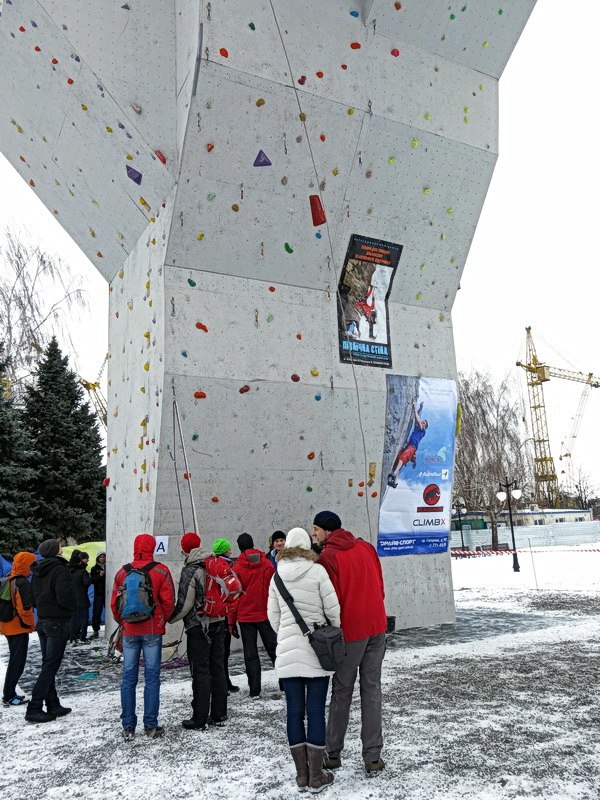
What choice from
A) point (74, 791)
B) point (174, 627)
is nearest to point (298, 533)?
point (74, 791)

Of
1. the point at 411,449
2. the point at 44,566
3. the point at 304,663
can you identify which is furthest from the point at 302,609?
the point at 411,449

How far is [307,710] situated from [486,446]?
40.6m

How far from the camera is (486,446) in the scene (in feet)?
142

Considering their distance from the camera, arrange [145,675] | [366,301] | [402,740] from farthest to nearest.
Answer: [366,301], [145,675], [402,740]

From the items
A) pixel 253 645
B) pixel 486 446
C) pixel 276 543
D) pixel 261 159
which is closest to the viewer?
pixel 253 645

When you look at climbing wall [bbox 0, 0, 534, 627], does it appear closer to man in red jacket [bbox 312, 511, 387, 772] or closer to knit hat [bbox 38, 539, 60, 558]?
knit hat [bbox 38, 539, 60, 558]

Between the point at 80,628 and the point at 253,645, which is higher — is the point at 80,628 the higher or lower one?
the lower one

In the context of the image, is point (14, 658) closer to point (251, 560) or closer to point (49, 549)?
point (49, 549)

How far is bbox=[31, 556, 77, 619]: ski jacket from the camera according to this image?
6.11m

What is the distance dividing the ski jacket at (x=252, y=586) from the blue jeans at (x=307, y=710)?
251cm

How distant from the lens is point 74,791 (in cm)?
432

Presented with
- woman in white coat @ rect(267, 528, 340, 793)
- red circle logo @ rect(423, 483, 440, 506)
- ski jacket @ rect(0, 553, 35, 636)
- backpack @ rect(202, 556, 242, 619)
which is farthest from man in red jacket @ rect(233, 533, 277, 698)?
red circle logo @ rect(423, 483, 440, 506)

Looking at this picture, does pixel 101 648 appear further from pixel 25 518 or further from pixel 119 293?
pixel 25 518

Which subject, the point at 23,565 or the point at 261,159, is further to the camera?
the point at 261,159
